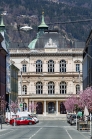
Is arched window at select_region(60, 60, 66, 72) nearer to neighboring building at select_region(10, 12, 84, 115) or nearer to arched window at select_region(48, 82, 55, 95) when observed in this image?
neighboring building at select_region(10, 12, 84, 115)

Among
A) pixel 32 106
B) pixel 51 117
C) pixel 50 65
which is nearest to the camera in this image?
pixel 51 117

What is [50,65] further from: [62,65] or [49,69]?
[62,65]

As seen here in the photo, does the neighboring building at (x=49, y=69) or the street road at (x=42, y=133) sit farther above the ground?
the neighboring building at (x=49, y=69)

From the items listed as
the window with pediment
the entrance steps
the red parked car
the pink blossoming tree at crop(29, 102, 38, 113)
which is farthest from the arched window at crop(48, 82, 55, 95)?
the red parked car

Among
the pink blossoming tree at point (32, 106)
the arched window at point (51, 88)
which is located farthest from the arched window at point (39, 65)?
the pink blossoming tree at point (32, 106)

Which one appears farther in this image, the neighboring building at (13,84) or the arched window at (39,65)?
the arched window at (39,65)

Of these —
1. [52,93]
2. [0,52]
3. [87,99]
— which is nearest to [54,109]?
[52,93]

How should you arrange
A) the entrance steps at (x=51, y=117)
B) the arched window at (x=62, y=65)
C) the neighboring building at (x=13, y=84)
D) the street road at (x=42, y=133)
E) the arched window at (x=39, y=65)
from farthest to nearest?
the arched window at (x=39, y=65), the arched window at (x=62, y=65), the entrance steps at (x=51, y=117), the neighboring building at (x=13, y=84), the street road at (x=42, y=133)

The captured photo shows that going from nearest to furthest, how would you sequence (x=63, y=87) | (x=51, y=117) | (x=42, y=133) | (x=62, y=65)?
(x=42, y=133) < (x=51, y=117) < (x=63, y=87) < (x=62, y=65)

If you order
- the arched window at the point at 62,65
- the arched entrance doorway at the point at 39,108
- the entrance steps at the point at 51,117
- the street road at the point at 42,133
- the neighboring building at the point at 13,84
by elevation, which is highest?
the arched window at the point at 62,65

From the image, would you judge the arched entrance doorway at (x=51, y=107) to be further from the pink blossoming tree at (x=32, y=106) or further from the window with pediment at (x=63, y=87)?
the pink blossoming tree at (x=32, y=106)

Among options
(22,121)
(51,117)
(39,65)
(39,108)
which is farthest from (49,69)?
(22,121)

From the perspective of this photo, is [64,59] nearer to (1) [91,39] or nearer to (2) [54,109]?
(2) [54,109]

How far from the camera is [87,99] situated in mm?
90812
